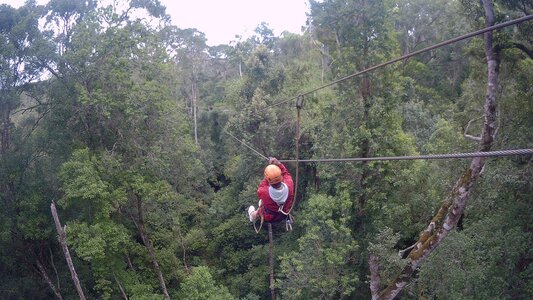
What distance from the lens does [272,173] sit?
4.68 meters

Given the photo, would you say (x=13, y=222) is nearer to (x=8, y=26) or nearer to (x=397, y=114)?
(x=8, y=26)

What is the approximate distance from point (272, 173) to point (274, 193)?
1.00 ft

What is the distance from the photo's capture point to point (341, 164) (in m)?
11.2

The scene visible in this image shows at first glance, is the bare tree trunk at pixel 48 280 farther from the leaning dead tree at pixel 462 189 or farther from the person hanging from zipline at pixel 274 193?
the person hanging from zipline at pixel 274 193

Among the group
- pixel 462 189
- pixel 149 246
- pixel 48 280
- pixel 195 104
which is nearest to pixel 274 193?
pixel 462 189

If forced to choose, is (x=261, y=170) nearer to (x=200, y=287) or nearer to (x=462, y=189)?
(x=200, y=287)

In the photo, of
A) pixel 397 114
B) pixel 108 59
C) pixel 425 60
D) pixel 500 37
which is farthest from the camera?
pixel 425 60

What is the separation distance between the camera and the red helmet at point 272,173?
4656 mm

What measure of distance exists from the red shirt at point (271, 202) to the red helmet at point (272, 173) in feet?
0.96

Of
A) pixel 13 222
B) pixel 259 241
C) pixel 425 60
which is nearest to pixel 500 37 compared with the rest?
pixel 259 241

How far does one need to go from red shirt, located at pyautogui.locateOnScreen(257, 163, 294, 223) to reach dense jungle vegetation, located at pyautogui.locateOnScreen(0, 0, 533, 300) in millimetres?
3888

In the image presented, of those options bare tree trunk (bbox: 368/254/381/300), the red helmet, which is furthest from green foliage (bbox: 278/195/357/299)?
the red helmet

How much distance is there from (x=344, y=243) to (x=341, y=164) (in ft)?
6.09

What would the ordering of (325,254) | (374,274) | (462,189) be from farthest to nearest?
(325,254) < (374,274) < (462,189)
